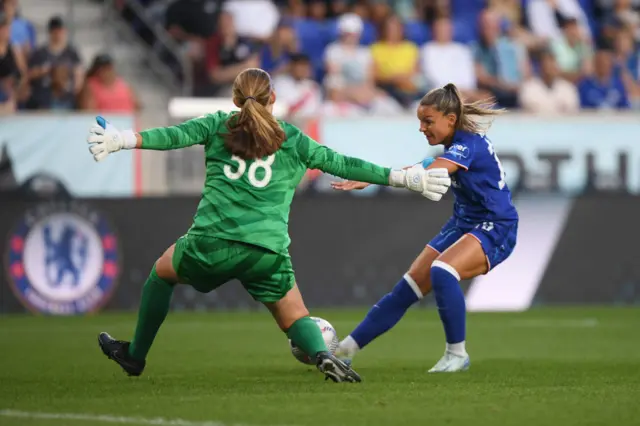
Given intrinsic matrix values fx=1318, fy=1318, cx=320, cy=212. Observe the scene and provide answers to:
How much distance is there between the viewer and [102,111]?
14.8m

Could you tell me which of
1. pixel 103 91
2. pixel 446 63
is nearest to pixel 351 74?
pixel 446 63

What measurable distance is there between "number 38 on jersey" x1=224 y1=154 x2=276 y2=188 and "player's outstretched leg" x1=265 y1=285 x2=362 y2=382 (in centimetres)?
70

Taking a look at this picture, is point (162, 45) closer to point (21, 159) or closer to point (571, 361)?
point (21, 159)

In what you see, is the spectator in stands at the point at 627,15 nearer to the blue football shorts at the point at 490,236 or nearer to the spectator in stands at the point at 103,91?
the spectator in stands at the point at 103,91

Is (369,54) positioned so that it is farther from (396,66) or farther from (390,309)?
(390,309)

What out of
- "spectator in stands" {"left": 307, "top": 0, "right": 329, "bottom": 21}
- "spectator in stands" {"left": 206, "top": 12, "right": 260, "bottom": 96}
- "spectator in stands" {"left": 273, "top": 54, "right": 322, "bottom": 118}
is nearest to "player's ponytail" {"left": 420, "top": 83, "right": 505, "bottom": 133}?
"spectator in stands" {"left": 273, "top": 54, "right": 322, "bottom": 118}

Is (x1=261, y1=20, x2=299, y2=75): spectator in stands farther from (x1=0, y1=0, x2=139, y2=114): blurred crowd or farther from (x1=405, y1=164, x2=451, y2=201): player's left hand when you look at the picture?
(x1=405, y1=164, x2=451, y2=201): player's left hand

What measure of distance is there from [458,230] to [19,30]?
27.6ft

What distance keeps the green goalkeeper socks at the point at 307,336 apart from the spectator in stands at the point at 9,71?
7.88 meters

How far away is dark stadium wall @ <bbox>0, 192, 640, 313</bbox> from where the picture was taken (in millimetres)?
14109

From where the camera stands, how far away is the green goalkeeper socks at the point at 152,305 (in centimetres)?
767

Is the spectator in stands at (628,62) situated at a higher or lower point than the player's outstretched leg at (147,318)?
higher

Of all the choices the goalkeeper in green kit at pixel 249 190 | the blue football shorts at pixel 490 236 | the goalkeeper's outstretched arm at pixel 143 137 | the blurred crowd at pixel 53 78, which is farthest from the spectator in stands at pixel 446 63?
the goalkeeper's outstretched arm at pixel 143 137

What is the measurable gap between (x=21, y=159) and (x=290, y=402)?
26.7 feet
